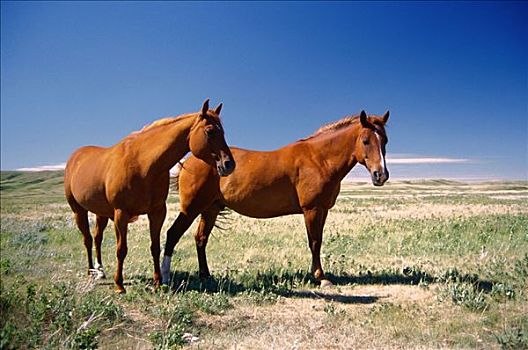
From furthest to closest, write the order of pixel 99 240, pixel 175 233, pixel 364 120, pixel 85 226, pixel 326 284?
pixel 85 226, pixel 99 240, pixel 175 233, pixel 326 284, pixel 364 120

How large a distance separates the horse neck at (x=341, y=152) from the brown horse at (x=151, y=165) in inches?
80.8

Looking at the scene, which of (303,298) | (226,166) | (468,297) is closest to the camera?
(468,297)

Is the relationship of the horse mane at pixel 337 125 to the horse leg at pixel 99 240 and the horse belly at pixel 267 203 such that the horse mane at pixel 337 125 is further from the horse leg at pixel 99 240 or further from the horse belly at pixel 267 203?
the horse leg at pixel 99 240

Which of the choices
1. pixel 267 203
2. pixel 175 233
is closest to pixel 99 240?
pixel 175 233

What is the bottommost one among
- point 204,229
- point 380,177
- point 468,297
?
point 468,297

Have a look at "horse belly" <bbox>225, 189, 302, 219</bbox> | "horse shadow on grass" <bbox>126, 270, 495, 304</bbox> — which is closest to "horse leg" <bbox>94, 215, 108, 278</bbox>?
"horse shadow on grass" <bbox>126, 270, 495, 304</bbox>

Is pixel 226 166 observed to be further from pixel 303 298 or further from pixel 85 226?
pixel 85 226

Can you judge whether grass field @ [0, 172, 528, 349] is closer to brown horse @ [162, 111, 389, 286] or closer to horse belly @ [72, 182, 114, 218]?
brown horse @ [162, 111, 389, 286]

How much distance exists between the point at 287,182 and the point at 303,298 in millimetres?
2089

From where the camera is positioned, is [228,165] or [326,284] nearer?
[228,165]

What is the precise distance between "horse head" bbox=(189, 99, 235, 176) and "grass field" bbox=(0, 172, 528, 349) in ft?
6.44

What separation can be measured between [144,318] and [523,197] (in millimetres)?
5379

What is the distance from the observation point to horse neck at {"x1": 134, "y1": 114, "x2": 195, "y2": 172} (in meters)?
5.93

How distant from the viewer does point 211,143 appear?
5668mm
